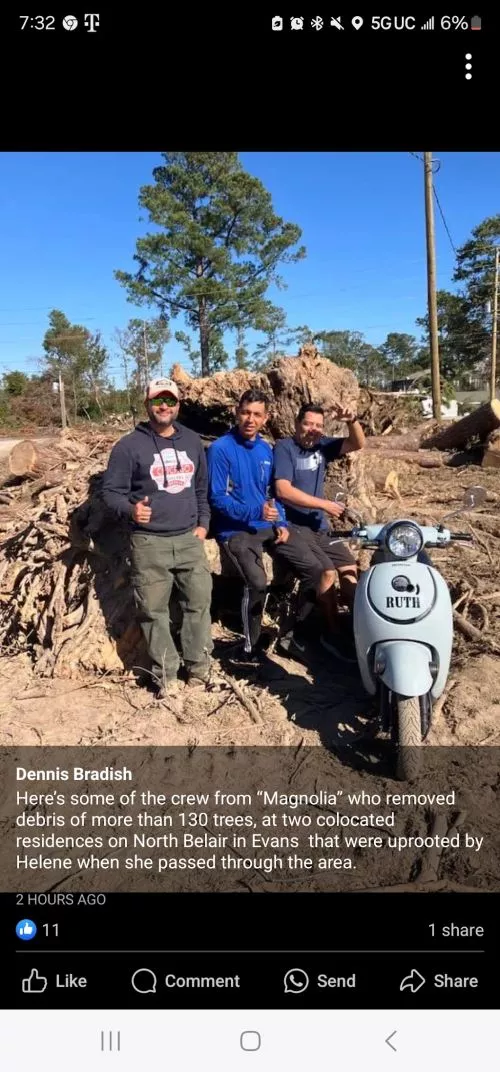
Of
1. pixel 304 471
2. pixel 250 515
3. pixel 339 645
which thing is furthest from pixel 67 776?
pixel 304 471

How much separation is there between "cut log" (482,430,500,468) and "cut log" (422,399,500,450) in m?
0.33

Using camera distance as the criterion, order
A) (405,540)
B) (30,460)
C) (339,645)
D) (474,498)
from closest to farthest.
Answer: (405,540)
(474,498)
(339,645)
(30,460)

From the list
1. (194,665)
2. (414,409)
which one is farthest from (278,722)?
(414,409)

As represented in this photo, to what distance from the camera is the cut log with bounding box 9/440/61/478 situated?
6965mm

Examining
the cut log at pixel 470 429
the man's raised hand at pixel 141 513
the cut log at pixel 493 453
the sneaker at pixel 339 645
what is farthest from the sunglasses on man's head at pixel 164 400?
the cut log at pixel 470 429

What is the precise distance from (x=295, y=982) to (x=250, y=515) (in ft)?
9.38

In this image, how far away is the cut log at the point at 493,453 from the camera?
32.8 ft

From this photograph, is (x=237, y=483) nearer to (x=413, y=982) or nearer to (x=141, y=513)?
(x=141, y=513)

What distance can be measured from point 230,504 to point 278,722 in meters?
1.39

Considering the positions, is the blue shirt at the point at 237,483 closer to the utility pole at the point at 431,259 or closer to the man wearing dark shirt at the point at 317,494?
the man wearing dark shirt at the point at 317,494

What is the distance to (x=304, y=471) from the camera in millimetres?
4328

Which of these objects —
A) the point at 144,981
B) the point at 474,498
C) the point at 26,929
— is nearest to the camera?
the point at 144,981
